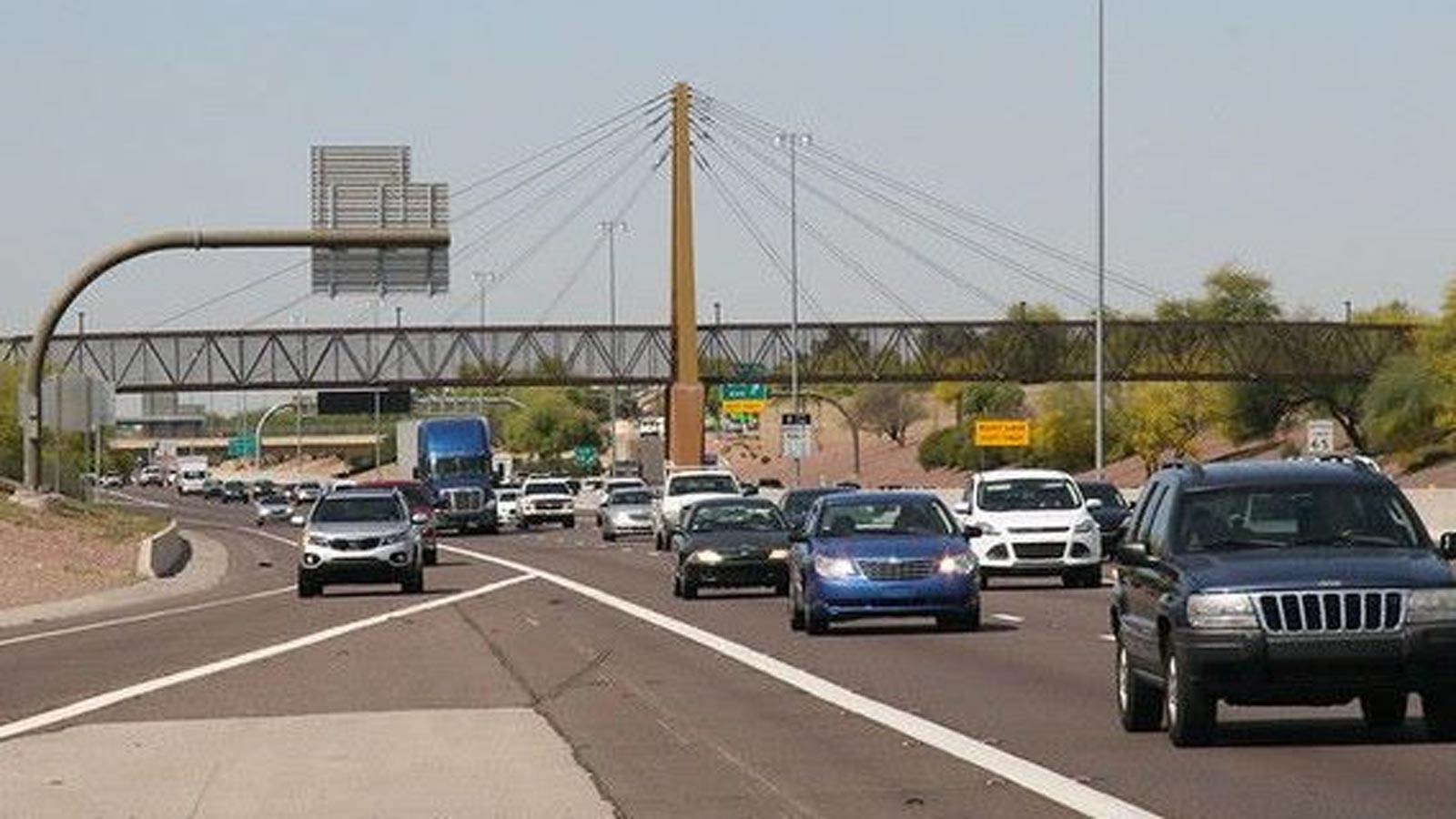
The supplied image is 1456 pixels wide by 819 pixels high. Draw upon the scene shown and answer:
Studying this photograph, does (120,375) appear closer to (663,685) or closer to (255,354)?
(255,354)

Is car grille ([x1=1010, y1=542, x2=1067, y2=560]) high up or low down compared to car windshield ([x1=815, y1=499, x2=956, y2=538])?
down

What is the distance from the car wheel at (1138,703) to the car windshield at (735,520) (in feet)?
84.3

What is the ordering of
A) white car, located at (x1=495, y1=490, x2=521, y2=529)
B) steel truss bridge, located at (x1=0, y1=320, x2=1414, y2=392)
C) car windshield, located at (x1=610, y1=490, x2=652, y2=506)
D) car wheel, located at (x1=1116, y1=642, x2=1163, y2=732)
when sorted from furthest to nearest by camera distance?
steel truss bridge, located at (x1=0, y1=320, x2=1414, y2=392), white car, located at (x1=495, y1=490, x2=521, y2=529), car windshield, located at (x1=610, y1=490, x2=652, y2=506), car wheel, located at (x1=1116, y1=642, x2=1163, y2=732)

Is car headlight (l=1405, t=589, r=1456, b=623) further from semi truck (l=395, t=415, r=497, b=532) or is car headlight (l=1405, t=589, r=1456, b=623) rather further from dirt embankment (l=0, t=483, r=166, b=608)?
semi truck (l=395, t=415, r=497, b=532)

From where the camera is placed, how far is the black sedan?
152ft

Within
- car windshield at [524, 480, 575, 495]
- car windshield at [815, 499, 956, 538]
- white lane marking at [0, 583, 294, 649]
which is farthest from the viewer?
car windshield at [524, 480, 575, 495]

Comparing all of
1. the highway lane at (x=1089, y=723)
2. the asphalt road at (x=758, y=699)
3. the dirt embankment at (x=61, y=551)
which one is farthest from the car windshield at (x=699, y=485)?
the highway lane at (x=1089, y=723)

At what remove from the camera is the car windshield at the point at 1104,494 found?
62.8 meters

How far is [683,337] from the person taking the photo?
10588 cm

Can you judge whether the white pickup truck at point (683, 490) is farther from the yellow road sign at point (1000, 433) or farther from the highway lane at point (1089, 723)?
the yellow road sign at point (1000, 433)

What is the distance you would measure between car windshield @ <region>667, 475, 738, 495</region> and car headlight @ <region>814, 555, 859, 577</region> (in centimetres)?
4333

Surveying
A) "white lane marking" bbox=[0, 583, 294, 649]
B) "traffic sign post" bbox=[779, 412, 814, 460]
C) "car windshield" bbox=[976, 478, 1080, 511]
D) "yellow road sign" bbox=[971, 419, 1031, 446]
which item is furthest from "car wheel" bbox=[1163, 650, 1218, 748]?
"yellow road sign" bbox=[971, 419, 1031, 446]

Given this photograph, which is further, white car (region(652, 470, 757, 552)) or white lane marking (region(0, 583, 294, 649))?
white car (region(652, 470, 757, 552))

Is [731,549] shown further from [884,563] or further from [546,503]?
[546,503]
